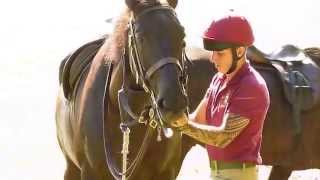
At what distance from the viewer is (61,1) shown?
26047mm

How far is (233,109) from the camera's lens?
327 cm

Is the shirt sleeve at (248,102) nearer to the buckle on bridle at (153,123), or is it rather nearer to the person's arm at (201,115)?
the person's arm at (201,115)

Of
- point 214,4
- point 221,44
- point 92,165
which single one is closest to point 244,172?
point 221,44

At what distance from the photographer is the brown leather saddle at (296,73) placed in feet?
20.1

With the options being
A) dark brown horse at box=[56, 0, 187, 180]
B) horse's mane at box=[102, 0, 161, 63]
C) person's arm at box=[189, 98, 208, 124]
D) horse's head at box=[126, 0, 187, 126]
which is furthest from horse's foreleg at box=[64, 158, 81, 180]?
person's arm at box=[189, 98, 208, 124]

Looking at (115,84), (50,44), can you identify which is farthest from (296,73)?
(50,44)

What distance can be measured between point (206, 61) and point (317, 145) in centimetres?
123

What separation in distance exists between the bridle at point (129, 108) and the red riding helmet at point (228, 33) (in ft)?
0.96

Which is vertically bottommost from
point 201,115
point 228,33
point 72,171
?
point 72,171

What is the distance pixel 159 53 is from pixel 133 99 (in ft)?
2.00

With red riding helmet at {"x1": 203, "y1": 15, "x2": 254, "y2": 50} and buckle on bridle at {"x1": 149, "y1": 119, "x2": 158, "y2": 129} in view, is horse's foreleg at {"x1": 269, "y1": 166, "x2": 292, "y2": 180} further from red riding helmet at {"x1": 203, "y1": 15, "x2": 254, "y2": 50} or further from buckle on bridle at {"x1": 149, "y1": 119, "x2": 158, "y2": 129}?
red riding helmet at {"x1": 203, "y1": 15, "x2": 254, "y2": 50}

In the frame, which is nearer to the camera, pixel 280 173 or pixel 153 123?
pixel 153 123

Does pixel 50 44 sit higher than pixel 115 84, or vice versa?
pixel 115 84

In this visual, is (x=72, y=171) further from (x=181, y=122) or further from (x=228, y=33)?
(x=228, y=33)
